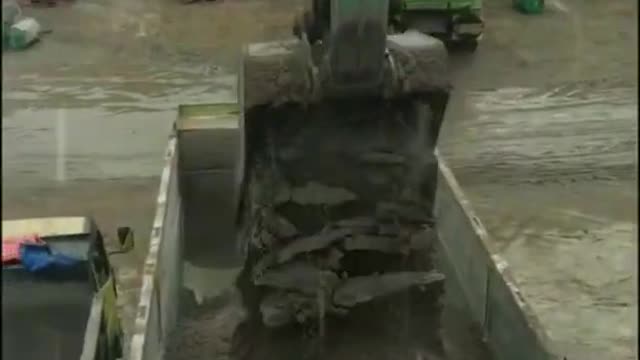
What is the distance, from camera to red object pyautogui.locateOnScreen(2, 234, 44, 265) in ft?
10.5

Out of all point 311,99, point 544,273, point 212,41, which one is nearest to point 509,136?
point 544,273

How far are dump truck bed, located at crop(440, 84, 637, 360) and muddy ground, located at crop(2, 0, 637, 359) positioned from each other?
17 mm

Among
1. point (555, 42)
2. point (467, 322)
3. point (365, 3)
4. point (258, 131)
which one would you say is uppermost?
point (365, 3)

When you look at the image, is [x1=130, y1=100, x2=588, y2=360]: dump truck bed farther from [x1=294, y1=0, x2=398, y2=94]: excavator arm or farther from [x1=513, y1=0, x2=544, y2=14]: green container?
[x1=513, y1=0, x2=544, y2=14]: green container

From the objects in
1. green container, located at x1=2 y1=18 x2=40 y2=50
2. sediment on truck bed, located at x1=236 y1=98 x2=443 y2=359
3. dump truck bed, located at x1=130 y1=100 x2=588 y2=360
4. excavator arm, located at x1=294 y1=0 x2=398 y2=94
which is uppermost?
excavator arm, located at x1=294 y1=0 x2=398 y2=94

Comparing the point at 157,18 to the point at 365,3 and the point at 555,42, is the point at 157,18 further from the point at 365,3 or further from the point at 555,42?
the point at 365,3

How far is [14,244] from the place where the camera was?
339 cm

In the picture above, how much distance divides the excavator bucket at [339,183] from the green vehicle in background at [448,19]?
18.2 ft

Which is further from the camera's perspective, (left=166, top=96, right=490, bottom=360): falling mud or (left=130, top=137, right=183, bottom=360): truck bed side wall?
(left=166, top=96, right=490, bottom=360): falling mud

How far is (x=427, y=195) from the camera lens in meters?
3.87

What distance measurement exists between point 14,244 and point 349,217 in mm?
1212

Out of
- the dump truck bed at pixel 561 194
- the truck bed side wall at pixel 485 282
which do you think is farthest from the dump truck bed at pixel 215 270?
the dump truck bed at pixel 561 194

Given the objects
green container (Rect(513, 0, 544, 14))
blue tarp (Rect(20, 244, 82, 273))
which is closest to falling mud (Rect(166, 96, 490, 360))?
blue tarp (Rect(20, 244, 82, 273))

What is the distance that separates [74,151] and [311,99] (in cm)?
397
